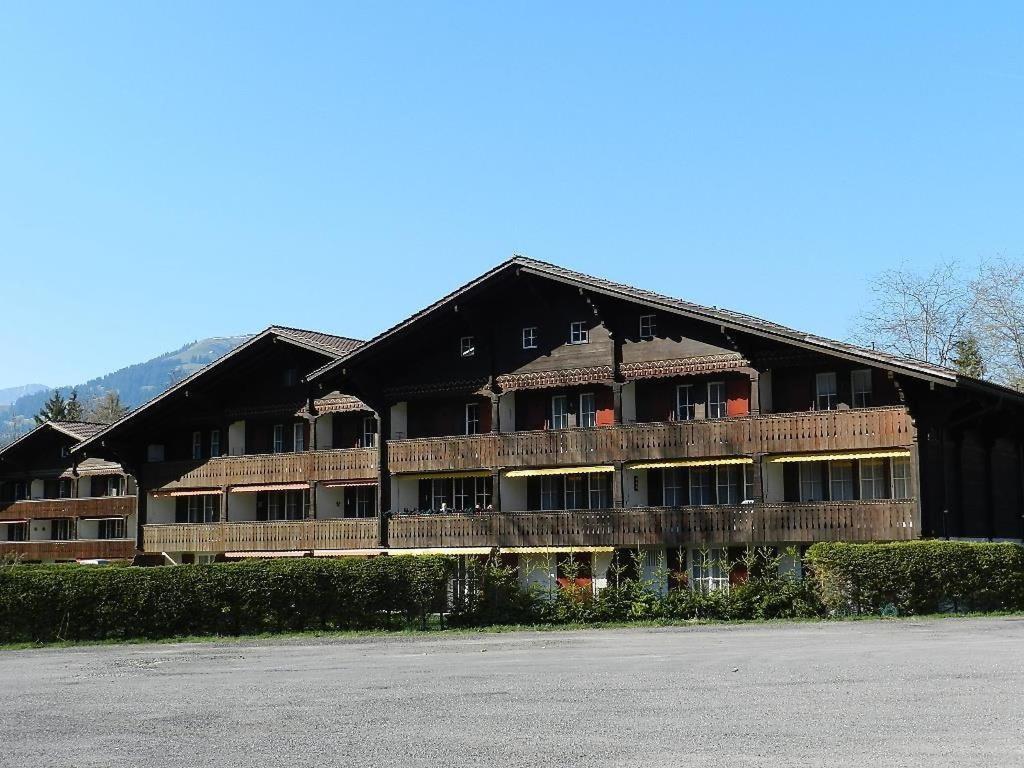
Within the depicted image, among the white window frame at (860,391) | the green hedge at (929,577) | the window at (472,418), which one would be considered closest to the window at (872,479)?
the white window frame at (860,391)

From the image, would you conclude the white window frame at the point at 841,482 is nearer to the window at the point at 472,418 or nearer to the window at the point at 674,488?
the window at the point at 674,488

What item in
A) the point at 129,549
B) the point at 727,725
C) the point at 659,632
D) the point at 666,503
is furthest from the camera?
the point at 129,549

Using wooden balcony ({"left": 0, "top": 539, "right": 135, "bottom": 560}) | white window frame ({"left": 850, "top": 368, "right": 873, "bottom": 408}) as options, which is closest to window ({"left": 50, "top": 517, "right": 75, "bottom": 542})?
wooden balcony ({"left": 0, "top": 539, "right": 135, "bottom": 560})

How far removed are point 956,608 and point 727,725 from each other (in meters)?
19.0

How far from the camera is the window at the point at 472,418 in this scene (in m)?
46.5

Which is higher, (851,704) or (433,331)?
(433,331)

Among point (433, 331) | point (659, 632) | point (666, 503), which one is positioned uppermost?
point (433, 331)

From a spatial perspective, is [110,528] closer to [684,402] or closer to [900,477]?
[684,402]

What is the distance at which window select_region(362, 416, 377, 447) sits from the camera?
1923 inches

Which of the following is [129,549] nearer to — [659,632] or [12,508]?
[12,508]

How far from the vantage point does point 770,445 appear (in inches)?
1551

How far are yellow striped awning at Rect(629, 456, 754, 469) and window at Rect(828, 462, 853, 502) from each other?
7.63 ft

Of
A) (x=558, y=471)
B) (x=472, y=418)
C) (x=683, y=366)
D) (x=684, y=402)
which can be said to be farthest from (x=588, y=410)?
(x=472, y=418)

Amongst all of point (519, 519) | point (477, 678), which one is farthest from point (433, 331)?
point (477, 678)
